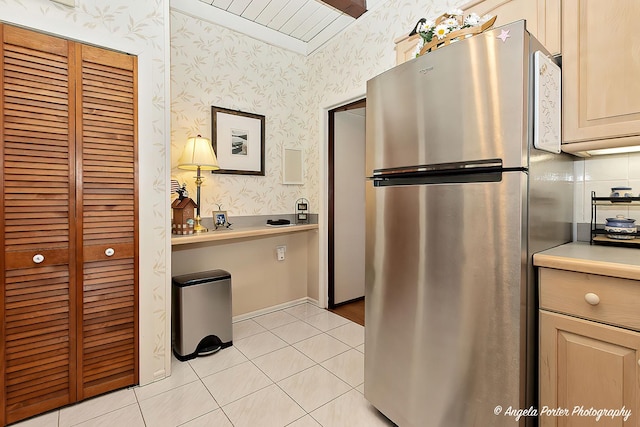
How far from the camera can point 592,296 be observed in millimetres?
1008

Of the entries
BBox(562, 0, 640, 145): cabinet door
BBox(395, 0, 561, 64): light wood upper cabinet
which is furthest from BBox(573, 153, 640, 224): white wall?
BBox(395, 0, 561, 64): light wood upper cabinet

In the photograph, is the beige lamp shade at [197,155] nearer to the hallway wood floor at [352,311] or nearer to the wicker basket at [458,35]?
the wicker basket at [458,35]

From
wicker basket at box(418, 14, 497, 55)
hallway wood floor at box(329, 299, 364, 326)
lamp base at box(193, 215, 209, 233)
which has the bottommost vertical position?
hallway wood floor at box(329, 299, 364, 326)

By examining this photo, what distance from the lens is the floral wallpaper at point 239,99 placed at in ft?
8.07

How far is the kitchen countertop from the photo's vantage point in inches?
37.4

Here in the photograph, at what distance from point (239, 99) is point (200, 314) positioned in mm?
1827

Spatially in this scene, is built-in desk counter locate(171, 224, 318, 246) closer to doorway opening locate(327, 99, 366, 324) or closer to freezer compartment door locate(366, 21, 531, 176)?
doorway opening locate(327, 99, 366, 324)

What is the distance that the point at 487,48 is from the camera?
1096 millimetres

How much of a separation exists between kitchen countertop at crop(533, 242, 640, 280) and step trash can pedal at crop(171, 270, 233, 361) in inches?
75.9

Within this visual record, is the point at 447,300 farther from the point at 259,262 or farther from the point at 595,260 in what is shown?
the point at 259,262

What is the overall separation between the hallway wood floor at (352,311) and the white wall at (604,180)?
1875mm

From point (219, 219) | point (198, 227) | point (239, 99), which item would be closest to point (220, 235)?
point (198, 227)

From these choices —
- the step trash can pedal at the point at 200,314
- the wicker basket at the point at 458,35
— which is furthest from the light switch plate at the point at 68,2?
the wicker basket at the point at 458,35

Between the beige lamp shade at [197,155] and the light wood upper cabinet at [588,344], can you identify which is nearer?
the light wood upper cabinet at [588,344]
